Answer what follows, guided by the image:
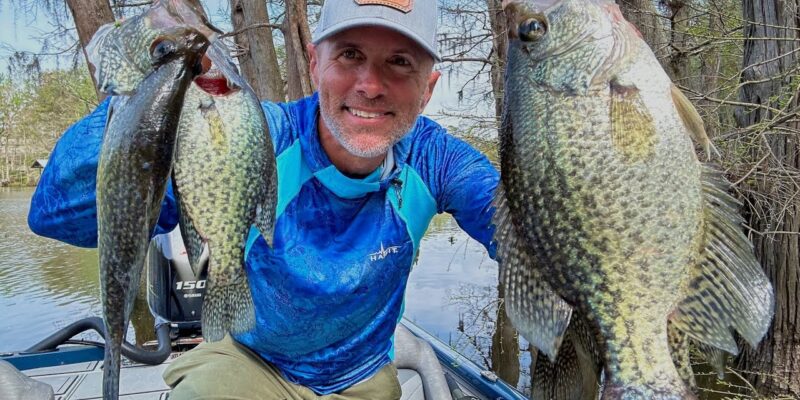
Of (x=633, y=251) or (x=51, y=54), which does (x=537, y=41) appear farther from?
(x=51, y=54)

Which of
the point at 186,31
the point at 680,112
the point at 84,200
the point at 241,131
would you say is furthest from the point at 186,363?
the point at 680,112

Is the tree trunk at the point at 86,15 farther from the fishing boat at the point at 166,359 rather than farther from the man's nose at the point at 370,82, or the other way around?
the man's nose at the point at 370,82

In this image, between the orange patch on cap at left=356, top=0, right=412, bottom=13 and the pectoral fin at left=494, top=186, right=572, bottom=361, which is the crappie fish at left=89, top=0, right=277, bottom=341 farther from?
the pectoral fin at left=494, top=186, right=572, bottom=361

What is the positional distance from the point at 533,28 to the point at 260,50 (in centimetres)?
774

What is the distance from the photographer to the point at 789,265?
18.1ft

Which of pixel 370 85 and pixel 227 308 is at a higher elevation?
pixel 370 85

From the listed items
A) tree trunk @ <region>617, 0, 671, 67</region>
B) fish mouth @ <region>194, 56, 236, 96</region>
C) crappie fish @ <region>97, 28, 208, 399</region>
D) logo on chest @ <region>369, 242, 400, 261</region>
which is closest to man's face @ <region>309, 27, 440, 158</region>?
logo on chest @ <region>369, 242, 400, 261</region>

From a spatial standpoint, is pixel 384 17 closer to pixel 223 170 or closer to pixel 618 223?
pixel 223 170

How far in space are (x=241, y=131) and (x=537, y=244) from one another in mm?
887

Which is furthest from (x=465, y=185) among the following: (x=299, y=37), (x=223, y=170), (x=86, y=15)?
(x=299, y=37)

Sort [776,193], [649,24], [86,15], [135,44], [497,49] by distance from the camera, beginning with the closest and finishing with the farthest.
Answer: [135,44]
[776,193]
[86,15]
[649,24]
[497,49]

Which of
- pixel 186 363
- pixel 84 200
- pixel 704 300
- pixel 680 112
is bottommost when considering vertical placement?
pixel 186 363

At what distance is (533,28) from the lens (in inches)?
63.2

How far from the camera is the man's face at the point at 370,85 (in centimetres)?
201
